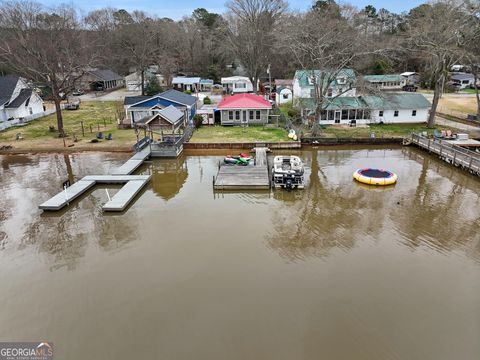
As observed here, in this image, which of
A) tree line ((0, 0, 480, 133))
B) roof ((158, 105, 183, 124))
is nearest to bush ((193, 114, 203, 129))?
roof ((158, 105, 183, 124))

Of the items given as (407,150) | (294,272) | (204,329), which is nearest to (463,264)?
(294,272)

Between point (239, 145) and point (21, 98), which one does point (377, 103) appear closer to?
point (239, 145)

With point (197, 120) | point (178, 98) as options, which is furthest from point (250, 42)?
point (197, 120)

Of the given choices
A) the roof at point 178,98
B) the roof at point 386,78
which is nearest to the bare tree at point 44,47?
the roof at point 178,98

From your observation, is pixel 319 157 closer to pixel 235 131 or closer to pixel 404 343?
pixel 235 131

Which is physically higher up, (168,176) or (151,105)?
(151,105)

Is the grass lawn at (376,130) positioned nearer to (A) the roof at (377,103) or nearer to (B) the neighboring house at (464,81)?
(A) the roof at (377,103)

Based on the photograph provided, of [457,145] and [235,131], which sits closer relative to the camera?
[457,145]
